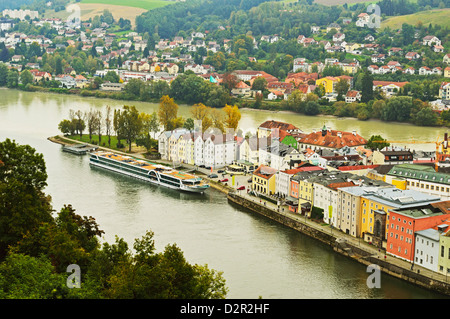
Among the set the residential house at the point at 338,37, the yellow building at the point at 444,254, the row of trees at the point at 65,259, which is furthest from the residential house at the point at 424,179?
the residential house at the point at 338,37

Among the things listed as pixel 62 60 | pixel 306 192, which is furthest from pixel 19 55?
pixel 306 192

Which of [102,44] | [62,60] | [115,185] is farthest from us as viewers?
[102,44]

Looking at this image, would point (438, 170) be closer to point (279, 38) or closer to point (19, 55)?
point (279, 38)

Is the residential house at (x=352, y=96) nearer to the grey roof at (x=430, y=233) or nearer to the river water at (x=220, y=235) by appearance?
the river water at (x=220, y=235)
